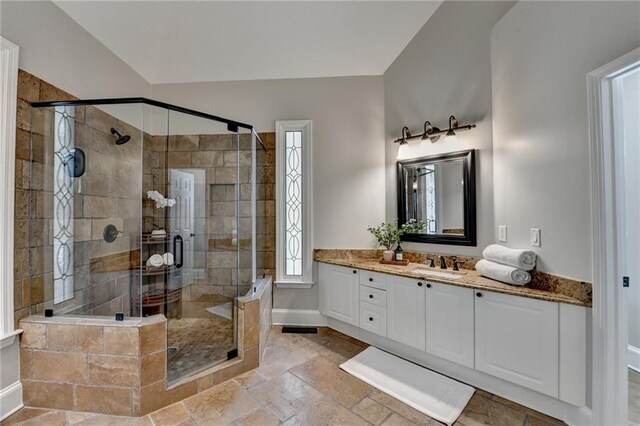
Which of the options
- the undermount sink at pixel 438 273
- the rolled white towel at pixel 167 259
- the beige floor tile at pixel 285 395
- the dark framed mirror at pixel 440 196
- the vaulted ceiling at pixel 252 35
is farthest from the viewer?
the rolled white towel at pixel 167 259

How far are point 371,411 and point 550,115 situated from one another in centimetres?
233

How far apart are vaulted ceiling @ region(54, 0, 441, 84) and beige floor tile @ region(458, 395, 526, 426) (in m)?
3.25

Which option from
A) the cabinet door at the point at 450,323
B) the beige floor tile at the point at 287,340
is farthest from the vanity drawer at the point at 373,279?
the beige floor tile at the point at 287,340

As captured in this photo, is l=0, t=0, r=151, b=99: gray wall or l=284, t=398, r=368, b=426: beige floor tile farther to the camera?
l=0, t=0, r=151, b=99: gray wall

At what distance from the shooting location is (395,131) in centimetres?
297

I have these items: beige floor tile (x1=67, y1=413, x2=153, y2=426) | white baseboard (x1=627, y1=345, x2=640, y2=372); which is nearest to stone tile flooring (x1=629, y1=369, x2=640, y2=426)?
white baseboard (x1=627, y1=345, x2=640, y2=372)

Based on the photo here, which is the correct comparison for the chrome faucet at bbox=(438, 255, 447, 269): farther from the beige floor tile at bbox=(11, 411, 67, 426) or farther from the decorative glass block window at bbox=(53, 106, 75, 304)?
the decorative glass block window at bbox=(53, 106, 75, 304)

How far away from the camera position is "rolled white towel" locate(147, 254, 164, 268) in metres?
2.62

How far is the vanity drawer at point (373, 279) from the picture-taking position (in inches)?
A: 96.3

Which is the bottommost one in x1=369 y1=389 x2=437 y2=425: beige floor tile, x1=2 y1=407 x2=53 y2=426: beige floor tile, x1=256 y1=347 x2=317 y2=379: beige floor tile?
x1=369 y1=389 x2=437 y2=425: beige floor tile

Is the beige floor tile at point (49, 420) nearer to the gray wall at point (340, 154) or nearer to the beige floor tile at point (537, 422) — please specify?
the gray wall at point (340, 154)

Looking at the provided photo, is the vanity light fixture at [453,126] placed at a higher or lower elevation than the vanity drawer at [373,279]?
higher

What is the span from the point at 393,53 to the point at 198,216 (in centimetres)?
→ 288

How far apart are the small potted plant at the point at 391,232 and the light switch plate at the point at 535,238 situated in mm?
946
